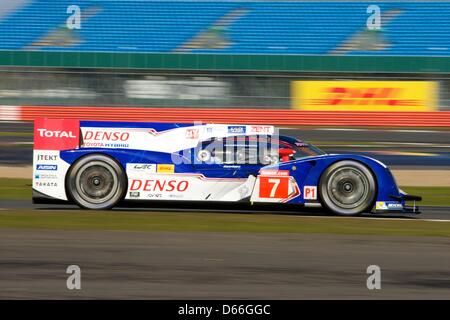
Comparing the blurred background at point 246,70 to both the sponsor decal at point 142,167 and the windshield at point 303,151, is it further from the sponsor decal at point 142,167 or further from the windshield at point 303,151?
the sponsor decal at point 142,167

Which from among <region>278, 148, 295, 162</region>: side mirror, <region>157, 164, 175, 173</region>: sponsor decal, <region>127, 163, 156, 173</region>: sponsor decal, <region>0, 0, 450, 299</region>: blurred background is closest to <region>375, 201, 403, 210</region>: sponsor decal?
<region>278, 148, 295, 162</region>: side mirror

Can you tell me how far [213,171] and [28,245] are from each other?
11.9 feet

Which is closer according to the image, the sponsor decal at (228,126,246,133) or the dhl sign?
the sponsor decal at (228,126,246,133)

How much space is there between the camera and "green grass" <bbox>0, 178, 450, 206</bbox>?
13.8 meters

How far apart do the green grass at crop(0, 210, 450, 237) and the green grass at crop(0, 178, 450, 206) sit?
262 cm

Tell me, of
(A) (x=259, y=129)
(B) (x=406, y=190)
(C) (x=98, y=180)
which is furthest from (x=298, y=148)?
(B) (x=406, y=190)

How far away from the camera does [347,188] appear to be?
11219 mm

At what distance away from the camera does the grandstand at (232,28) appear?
139ft

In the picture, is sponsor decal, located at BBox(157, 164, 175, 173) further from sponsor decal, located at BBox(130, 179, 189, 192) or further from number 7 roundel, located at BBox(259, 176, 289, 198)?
number 7 roundel, located at BBox(259, 176, 289, 198)

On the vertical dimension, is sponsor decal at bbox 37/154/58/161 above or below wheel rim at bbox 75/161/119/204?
above
